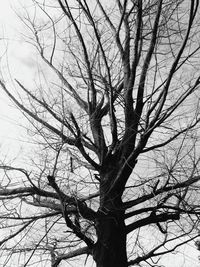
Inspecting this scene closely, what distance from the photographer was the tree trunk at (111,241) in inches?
121

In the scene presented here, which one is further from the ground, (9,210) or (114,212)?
(9,210)

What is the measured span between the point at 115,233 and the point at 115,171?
689mm

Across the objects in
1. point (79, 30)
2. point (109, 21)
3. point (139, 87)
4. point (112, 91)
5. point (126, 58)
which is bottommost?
point (112, 91)

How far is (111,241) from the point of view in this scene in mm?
3166

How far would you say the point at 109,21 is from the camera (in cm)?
420

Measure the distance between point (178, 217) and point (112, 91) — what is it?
149 centimetres

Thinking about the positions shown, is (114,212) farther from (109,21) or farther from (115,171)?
(109,21)

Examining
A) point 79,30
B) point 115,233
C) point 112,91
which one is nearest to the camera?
point 115,233

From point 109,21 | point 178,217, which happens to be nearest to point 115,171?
point 178,217

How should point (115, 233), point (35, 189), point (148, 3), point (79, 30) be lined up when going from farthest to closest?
point (148, 3) < point (79, 30) < point (115, 233) < point (35, 189)

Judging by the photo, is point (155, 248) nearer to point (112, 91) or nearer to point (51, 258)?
point (51, 258)

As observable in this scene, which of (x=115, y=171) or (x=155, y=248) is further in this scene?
(x=155, y=248)

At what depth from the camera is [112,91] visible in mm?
3443

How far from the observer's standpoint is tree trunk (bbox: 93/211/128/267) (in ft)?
10.1
